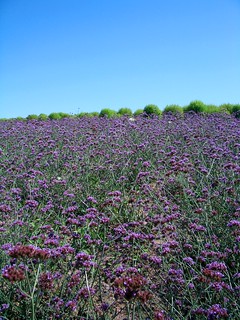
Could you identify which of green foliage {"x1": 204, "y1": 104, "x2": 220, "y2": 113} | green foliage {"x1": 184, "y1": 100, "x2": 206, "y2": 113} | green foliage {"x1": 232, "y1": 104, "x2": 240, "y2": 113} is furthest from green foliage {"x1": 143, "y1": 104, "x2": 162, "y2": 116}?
green foliage {"x1": 232, "y1": 104, "x2": 240, "y2": 113}

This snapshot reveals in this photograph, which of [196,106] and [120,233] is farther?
[196,106]

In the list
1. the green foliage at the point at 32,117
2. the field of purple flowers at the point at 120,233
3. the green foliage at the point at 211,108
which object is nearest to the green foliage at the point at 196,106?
the green foliage at the point at 211,108

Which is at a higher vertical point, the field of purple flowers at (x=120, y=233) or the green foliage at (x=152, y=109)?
the green foliage at (x=152, y=109)

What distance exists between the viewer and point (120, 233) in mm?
3773

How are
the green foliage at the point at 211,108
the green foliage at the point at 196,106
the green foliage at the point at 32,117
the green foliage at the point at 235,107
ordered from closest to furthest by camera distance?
the green foliage at the point at 211,108, the green foliage at the point at 196,106, the green foliage at the point at 235,107, the green foliage at the point at 32,117

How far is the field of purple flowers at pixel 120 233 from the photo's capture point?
2795mm

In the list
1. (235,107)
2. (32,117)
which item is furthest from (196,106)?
(32,117)

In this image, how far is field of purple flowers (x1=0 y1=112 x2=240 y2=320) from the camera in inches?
110

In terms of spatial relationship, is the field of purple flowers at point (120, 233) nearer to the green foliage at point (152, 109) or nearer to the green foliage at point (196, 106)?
the green foliage at point (196, 106)

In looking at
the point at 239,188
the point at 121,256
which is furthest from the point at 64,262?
the point at 239,188

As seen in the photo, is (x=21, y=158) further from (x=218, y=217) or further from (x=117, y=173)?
(x=218, y=217)

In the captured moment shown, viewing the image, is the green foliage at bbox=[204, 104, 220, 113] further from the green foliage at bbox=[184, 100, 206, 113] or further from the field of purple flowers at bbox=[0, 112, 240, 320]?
the field of purple flowers at bbox=[0, 112, 240, 320]

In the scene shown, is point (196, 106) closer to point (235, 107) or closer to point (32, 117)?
point (235, 107)

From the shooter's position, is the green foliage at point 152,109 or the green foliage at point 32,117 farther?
the green foliage at point 32,117
